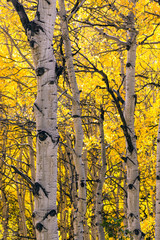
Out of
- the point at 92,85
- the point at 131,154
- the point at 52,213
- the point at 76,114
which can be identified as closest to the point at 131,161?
the point at 131,154

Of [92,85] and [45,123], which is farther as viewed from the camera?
[92,85]

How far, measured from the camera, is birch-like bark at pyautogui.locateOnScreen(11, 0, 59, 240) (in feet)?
9.04

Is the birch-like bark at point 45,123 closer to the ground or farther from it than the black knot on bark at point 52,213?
farther from it

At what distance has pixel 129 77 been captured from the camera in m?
5.30

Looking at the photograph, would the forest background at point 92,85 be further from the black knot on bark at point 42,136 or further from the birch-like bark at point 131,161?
the black knot on bark at point 42,136

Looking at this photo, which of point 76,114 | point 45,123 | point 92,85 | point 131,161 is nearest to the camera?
point 45,123

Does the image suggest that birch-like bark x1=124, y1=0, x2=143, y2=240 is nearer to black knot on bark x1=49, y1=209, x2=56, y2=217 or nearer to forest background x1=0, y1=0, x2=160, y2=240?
forest background x1=0, y1=0, x2=160, y2=240

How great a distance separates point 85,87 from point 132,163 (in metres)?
4.44

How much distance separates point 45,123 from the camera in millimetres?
2867

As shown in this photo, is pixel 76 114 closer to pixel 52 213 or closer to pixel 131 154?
pixel 131 154

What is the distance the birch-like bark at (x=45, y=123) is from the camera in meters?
2.75

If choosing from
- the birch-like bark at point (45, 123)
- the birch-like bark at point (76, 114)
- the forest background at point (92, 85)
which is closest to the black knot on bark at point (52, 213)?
the birch-like bark at point (45, 123)

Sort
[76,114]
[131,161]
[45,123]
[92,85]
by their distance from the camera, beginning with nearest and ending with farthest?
[45,123] → [131,161] → [76,114] → [92,85]

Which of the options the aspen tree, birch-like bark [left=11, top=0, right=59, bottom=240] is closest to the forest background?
the aspen tree
